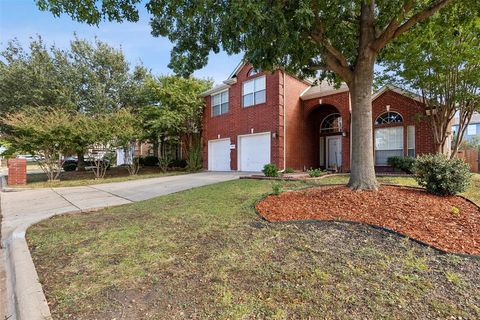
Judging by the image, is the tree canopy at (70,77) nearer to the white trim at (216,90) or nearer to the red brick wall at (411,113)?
the white trim at (216,90)

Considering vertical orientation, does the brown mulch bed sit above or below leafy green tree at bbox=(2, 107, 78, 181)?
below

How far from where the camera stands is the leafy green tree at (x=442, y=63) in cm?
658

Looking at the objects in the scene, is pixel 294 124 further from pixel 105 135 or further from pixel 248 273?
pixel 248 273

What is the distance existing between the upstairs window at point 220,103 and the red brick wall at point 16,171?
35.9 ft

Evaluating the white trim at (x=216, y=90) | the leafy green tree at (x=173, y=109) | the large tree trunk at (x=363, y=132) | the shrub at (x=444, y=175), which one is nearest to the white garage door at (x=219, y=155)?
the leafy green tree at (x=173, y=109)

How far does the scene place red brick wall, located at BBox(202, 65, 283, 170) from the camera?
13.9 m

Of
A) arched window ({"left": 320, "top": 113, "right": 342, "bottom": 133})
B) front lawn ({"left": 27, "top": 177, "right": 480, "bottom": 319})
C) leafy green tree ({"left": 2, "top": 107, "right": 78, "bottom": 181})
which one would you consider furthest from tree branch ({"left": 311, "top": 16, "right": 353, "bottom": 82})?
leafy green tree ({"left": 2, "top": 107, "right": 78, "bottom": 181})

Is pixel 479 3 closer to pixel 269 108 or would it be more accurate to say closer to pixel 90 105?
pixel 269 108

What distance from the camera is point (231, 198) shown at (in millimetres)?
6934

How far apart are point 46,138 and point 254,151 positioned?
10.5 metres

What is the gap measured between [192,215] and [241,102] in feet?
38.5

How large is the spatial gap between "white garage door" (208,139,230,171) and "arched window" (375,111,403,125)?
29.2ft

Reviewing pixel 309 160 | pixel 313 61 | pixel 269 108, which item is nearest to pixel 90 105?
pixel 269 108

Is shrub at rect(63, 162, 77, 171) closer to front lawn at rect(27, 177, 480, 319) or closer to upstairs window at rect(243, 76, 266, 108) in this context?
upstairs window at rect(243, 76, 266, 108)
